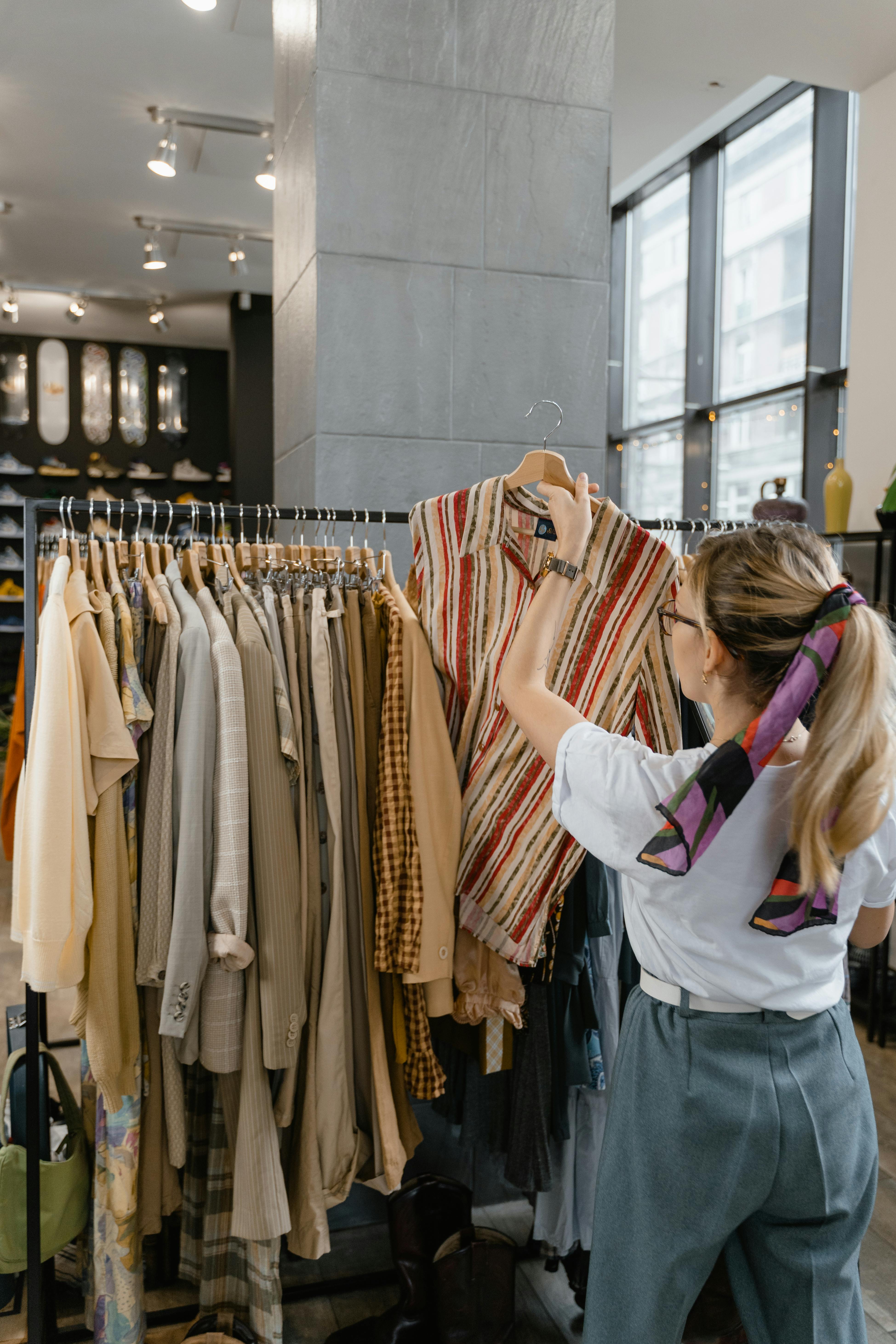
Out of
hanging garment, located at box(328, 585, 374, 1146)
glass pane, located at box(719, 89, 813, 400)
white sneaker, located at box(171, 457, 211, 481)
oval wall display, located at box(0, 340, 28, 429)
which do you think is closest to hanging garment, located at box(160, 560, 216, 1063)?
hanging garment, located at box(328, 585, 374, 1146)

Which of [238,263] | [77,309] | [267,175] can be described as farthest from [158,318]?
[267,175]

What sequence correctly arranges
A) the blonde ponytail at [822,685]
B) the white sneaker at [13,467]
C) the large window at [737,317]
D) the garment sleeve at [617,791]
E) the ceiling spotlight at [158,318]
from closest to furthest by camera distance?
the blonde ponytail at [822,685] < the garment sleeve at [617,791] < the large window at [737,317] < the ceiling spotlight at [158,318] < the white sneaker at [13,467]

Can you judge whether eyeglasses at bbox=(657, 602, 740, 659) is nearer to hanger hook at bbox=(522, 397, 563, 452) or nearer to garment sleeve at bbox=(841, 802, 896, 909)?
garment sleeve at bbox=(841, 802, 896, 909)

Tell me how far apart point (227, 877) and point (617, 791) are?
2.45 feet

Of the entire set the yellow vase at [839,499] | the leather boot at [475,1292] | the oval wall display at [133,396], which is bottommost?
the leather boot at [475,1292]

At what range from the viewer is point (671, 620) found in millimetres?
1683

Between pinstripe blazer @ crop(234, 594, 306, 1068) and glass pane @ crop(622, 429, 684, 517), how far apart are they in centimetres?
493

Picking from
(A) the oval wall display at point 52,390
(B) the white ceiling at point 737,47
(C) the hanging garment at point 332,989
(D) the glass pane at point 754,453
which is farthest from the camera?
(A) the oval wall display at point 52,390

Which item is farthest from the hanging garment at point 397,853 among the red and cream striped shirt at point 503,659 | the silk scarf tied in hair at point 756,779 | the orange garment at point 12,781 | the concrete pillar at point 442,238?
the orange garment at point 12,781

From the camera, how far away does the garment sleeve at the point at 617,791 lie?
3.88 ft

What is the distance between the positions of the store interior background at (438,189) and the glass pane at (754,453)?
60 millimetres

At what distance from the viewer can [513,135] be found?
2527mm

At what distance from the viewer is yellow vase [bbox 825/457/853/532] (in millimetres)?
3910

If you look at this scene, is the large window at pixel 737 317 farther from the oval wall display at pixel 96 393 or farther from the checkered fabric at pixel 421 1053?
the oval wall display at pixel 96 393
